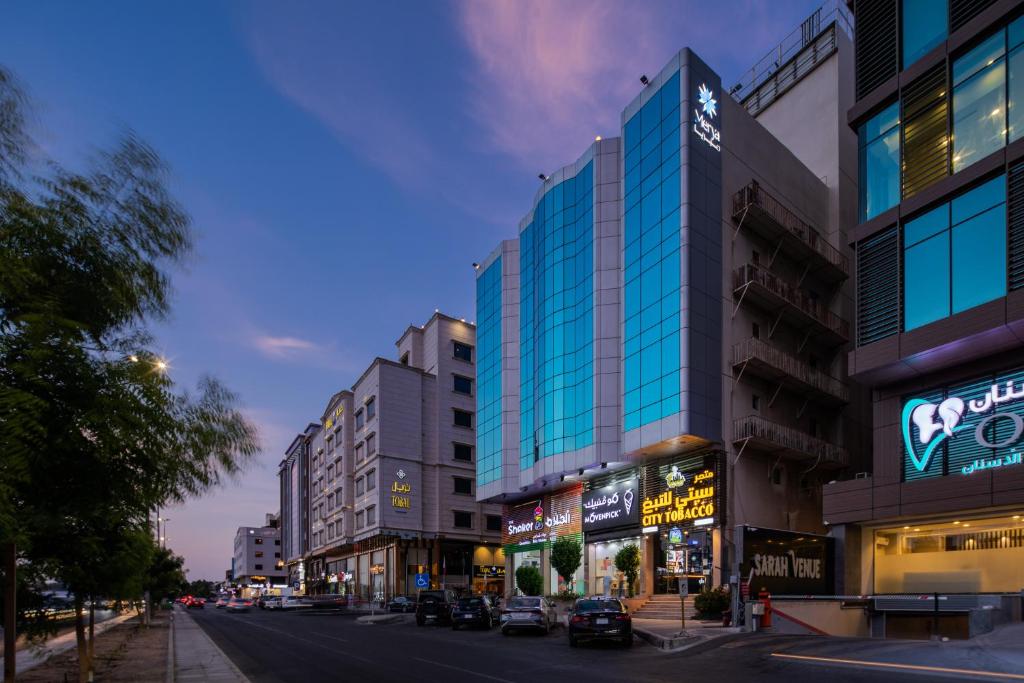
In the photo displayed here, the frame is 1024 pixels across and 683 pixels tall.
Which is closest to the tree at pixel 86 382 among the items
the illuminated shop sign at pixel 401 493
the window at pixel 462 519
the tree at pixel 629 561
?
the tree at pixel 629 561

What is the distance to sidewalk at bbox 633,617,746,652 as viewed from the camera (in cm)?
2468

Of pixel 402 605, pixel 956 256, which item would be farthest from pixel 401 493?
pixel 956 256

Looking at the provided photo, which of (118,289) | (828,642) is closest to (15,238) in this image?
(118,289)

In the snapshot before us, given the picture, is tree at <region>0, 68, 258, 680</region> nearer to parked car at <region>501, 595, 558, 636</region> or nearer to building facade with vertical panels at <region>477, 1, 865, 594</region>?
parked car at <region>501, 595, 558, 636</region>

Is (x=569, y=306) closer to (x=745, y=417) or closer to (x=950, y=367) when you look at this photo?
(x=745, y=417)

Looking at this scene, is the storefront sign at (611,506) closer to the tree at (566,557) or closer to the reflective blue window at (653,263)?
the tree at (566,557)

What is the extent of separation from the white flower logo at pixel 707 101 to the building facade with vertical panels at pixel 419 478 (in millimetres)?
49954

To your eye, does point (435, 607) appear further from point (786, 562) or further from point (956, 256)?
point (956, 256)

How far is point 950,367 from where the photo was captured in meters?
32.0

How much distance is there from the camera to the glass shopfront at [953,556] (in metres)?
32.0

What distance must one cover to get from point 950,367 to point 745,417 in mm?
11495

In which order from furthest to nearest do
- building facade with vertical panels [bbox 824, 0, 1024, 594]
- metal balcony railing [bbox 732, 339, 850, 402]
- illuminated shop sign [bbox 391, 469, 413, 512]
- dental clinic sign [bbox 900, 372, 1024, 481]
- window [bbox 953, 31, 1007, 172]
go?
1. illuminated shop sign [bbox 391, 469, 413, 512]
2. metal balcony railing [bbox 732, 339, 850, 402]
3. window [bbox 953, 31, 1007, 172]
4. building facade with vertical panels [bbox 824, 0, 1024, 594]
5. dental clinic sign [bbox 900, 372, 1024, 481]

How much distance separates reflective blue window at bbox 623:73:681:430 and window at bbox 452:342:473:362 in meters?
45.5

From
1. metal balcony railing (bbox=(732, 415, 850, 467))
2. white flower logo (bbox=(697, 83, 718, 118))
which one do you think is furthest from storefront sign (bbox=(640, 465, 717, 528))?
Answer: white flower logo (bbox=(697, 83, 718, 118))
